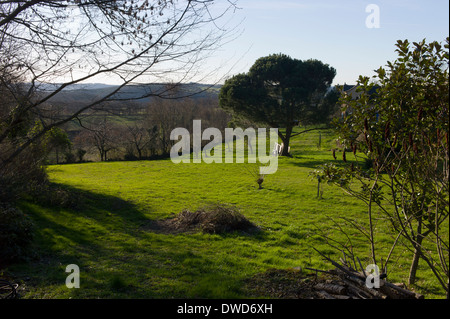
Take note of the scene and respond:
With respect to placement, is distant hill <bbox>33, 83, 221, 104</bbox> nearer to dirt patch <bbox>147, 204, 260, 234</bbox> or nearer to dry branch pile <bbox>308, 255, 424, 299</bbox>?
dry branch pile <bbox>308, 255, 424, 299</bbox>

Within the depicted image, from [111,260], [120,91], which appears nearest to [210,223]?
[111,260]

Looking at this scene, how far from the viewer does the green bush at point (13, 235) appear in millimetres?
6766

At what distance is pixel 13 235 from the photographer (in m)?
7.01

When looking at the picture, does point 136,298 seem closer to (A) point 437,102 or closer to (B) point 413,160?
(B) point 413,160

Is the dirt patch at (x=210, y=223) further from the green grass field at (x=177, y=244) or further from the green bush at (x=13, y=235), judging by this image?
the green bush at (x=13, y=235)

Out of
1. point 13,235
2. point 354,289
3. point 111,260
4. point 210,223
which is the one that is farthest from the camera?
point 210,223

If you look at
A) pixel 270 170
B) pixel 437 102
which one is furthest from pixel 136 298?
pixel 270 170

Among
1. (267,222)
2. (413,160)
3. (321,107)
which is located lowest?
(267,222)

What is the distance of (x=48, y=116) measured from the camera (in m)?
4.94

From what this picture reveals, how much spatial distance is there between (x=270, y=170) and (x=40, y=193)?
586 inches

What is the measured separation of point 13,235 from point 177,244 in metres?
3.67

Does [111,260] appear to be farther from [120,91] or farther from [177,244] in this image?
[120,91]

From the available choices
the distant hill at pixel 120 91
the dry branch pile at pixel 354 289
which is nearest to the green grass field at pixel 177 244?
the dry branch pile at pixel 354 289
